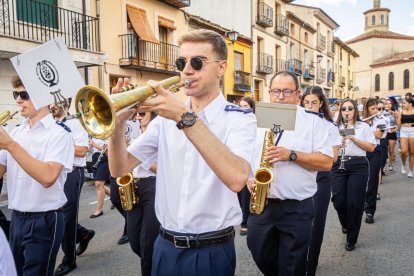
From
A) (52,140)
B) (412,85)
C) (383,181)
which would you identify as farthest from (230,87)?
(412,85)

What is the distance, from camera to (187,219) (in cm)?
207

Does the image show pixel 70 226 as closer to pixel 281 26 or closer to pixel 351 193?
pixel 351 193

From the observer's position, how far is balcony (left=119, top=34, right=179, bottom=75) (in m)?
14.7

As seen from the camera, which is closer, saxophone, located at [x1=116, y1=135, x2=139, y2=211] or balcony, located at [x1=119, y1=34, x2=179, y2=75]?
saxophone, located at [x1=116, y1=135, x2=139, y2=211]

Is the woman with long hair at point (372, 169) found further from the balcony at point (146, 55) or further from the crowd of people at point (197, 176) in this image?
the balcony at point (146, 55)

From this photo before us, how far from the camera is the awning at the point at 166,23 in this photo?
1653 centimetres

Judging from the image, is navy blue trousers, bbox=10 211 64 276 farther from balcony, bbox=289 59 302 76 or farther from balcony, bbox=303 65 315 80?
balcony, bbox=303 65 315 80

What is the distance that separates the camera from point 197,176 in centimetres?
207

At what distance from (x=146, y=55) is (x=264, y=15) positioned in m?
12.7

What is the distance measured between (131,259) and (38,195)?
2.06 meters

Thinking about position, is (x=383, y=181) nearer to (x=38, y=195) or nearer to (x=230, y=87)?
(x=38, y=195)

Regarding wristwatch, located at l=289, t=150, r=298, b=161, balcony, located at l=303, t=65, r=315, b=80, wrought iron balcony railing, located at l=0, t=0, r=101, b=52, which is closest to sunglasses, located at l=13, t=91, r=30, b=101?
wristwatch, located at l=289, t=150, r=298, b=161

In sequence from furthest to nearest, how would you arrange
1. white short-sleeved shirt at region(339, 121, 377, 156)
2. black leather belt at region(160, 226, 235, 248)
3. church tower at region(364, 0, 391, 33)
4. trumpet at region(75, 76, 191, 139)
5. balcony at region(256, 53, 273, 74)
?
church tower at region(364, 0, 391, 33) < balcony at region(256, 53, 273, 74) < white short-sleeved shirt at region(339, 121, 377, 156) < black leather belt at region(160, 226, 235, 248) < trumpet at region(75, 76, 191, 139)

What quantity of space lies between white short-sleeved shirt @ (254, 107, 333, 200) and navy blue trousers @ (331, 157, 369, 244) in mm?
1879
